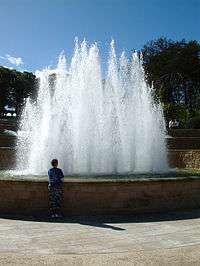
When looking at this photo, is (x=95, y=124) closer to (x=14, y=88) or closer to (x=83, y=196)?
(x=83, y=196)

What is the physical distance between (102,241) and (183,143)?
18.4 metres

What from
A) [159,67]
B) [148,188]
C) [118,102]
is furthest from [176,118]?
[148,188]

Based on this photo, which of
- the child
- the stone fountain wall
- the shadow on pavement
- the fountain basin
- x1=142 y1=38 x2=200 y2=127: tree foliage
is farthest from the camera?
x1=142 y1=38 x2=200 y2=127: tree foliage

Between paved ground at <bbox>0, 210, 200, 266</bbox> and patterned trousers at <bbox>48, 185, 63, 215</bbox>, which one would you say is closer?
paved ground at <bbox>0, 210, 200, 266</bbox>

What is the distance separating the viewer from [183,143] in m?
25.2

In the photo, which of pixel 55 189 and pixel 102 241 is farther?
pixel 55 189

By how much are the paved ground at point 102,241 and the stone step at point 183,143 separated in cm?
1544

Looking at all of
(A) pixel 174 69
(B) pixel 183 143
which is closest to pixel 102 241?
(B) pixel 183 143

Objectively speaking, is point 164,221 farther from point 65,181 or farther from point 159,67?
point 159,67

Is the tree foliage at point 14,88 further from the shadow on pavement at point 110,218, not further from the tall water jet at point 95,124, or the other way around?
the shadow on pavement at point 110,218

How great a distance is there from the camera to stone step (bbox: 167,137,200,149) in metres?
25.1

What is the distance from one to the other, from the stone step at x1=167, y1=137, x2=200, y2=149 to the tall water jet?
7.84 metres

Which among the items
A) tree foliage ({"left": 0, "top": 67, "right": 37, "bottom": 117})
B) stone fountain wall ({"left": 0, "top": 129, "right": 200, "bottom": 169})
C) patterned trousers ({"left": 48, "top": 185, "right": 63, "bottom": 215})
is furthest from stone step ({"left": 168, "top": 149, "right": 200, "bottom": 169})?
tree foliage ({"left": 0, "top": 67, "right": 37, "bottom": 117})

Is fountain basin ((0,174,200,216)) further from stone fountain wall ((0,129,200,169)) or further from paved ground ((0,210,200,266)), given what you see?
stone fountain wall ((0,129,200,169))
